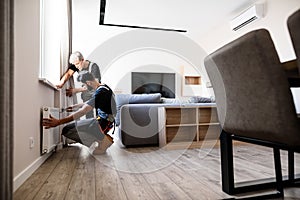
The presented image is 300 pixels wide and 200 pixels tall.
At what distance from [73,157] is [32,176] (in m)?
0.74

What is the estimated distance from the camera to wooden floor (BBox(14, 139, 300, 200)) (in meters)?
1.38

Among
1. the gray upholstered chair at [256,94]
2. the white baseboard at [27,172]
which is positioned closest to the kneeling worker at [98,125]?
the white baseboard at [27,172]

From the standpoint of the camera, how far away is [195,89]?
21.1ft

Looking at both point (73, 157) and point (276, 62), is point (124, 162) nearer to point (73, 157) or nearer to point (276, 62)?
point (73, 157)

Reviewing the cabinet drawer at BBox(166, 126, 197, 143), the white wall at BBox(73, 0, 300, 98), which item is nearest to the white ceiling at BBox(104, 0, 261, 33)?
the white wall at BBox(73, 0, 300, 98)

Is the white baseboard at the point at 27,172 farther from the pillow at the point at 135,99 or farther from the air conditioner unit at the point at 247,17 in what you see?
the air conditioner unit at the point at 247,17

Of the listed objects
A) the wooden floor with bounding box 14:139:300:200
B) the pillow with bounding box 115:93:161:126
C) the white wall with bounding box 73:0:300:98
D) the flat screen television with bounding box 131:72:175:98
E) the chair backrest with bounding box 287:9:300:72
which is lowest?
the wooden floor with bounding box 14:139:300:200

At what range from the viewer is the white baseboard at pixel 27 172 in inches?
57.0

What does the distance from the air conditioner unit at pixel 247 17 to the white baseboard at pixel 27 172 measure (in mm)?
3931

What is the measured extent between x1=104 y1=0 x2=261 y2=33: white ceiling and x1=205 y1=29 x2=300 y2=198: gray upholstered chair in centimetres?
315

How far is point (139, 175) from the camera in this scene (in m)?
1.79

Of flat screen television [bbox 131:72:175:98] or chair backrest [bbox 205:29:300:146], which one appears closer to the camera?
chair backrest [bbox 205:29:300:146]

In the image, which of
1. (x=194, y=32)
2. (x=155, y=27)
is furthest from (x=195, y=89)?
(x=155, y=27)

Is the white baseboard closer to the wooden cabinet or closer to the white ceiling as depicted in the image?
the wooden cabinet
